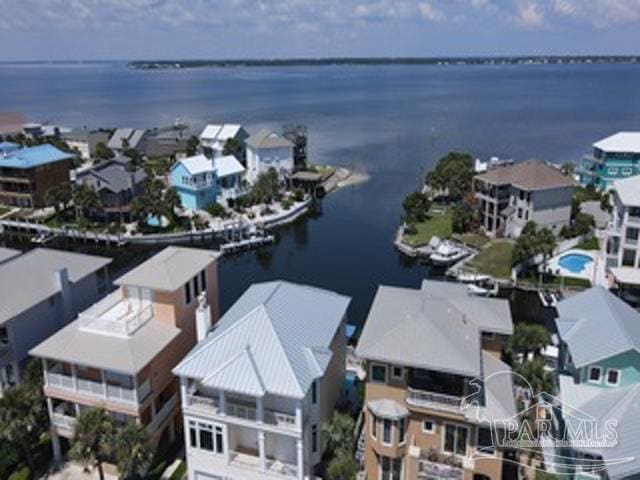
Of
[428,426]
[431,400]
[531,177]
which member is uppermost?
[531,177]

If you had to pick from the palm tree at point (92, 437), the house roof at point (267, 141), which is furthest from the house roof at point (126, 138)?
the palm tree at point (92, 437)

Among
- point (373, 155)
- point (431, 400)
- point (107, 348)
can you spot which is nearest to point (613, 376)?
point (431, 400)

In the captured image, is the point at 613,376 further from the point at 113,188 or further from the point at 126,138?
the point at 126,138

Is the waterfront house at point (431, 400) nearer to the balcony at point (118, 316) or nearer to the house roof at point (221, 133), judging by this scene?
the balcony at point (118, 316)

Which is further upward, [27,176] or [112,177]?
[112,177]

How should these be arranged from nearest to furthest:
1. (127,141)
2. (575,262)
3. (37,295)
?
(37,295) → (575,262) → (127,141)

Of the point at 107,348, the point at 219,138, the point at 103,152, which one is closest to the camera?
the point at 107,348

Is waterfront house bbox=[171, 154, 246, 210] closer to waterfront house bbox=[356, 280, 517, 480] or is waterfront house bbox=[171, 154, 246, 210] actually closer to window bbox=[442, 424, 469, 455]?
waterfront house bbox=[356, 280, 517, 480]

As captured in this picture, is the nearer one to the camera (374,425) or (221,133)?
(374,425)
